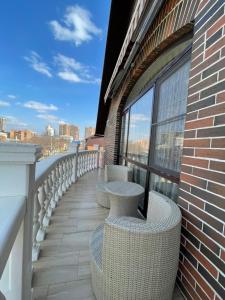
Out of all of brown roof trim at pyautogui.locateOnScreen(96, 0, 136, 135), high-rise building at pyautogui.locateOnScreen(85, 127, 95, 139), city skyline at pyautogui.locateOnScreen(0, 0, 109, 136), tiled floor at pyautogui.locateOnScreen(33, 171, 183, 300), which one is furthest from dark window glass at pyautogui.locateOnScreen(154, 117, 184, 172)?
high-rise building at pyautogui.locateOnScreen(85, 127, 95, 139)

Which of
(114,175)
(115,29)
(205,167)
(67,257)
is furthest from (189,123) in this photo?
(115,29)

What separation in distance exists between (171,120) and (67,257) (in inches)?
78.2

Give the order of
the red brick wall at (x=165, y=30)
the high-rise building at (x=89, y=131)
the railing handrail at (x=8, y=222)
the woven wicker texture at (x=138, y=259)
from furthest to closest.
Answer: the high-rise building at (x=89, y=131), the red brick wall at (x=165, y=30), the woven wicker texture at (x=138, y=259), the railing handrail at (x=8, y=222)

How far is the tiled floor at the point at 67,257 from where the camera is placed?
5.05 feet

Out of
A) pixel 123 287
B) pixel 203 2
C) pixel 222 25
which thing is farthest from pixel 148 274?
pixel 203 2

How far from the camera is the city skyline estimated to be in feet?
26.3

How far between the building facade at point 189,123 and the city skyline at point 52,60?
7.67ft

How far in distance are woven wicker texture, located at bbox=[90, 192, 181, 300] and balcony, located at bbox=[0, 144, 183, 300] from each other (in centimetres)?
40

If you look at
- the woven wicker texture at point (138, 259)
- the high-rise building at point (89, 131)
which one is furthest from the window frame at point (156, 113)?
the high-rise building at point (89, 131)

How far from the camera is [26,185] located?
3.11ft

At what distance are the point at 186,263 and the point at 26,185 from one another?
140 cm

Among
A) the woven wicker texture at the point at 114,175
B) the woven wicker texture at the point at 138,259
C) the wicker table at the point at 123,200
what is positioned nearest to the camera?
the woven wicker texture at the point at 138,259

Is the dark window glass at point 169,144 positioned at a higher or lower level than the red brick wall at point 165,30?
lower

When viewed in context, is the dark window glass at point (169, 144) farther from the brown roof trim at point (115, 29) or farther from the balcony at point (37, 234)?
the brown roof trim at point (115, 29)
